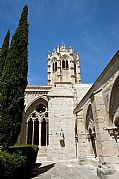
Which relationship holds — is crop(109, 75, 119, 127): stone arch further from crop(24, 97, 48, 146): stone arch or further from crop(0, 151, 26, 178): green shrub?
crop(24, 97, 48, 146): stone arch

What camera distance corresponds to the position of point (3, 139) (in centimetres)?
552

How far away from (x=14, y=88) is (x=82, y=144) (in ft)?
17.5

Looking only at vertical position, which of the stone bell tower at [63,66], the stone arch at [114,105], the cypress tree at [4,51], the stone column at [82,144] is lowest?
the stone column at [82,144]

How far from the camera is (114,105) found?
5566 mm

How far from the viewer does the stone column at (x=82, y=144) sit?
8.30 metres

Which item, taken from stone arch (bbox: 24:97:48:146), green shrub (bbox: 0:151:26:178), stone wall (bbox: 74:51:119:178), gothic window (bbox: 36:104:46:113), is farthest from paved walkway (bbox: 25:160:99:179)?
gothic window (bbox: 36:104:46:113)

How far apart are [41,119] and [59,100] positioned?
142 inches

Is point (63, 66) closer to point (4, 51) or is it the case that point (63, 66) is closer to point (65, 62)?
point (65, 62)

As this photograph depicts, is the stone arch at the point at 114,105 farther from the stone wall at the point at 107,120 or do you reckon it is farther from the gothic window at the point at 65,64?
the gothic window at the point at 65,64

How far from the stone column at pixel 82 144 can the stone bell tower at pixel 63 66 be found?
1722 centimetres

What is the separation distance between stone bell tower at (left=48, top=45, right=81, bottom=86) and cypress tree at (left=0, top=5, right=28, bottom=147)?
1917 cm

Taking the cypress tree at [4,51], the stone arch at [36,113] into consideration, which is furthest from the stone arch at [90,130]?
the stone arch at [36,113]

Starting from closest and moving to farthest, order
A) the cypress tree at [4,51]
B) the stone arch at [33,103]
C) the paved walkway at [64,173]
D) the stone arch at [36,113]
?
the paved walkway at [64,173] → the cypress tree at [4,51] → the stone arch at [36,113] → the stone arch at [33,103]

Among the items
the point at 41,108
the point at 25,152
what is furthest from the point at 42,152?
the point at 25,152
